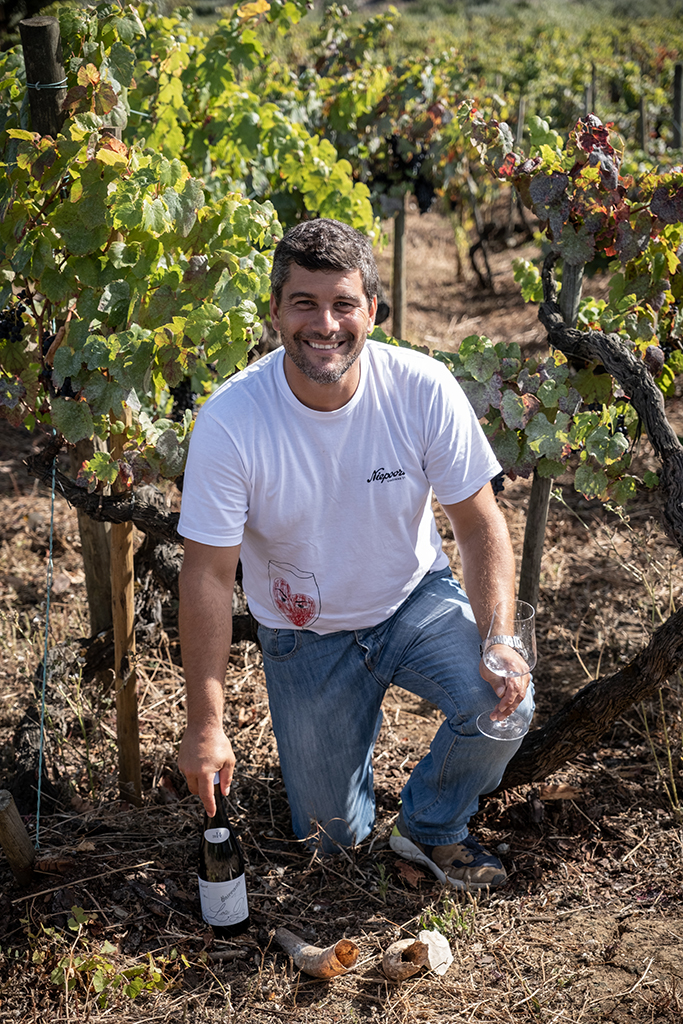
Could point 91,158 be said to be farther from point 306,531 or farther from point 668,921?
point 668,921

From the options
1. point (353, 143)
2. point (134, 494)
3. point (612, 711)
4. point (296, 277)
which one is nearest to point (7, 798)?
point (134, 494)

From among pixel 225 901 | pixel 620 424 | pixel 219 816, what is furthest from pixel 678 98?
pixel 225 901

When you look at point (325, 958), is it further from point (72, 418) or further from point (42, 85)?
point (42, 85)

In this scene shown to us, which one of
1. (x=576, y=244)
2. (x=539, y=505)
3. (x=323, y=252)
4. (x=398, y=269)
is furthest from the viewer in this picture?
(x=398, y=269)

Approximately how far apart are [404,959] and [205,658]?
86cm

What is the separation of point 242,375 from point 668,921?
5.86 ft

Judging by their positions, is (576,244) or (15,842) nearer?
(15,842)

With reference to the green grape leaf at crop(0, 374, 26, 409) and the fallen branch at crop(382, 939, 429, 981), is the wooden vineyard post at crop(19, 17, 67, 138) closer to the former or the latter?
the green grape leaf at crop(0, 374, 26, 409)

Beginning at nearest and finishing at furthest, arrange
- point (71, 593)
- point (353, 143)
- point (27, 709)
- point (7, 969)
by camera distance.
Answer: point (7, 969) → point (27, 709) → point (71, 593) → point (353, 143)

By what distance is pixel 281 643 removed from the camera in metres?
2.46

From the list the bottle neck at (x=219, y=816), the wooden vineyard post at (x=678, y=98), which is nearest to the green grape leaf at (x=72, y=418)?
the bottle neck at (x=219, y=816)

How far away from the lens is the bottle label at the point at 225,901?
2184 mm

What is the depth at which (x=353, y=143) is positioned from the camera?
A: 5242mm

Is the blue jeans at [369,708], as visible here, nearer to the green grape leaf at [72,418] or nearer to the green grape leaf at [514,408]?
the green grape leaf at [514,408]
